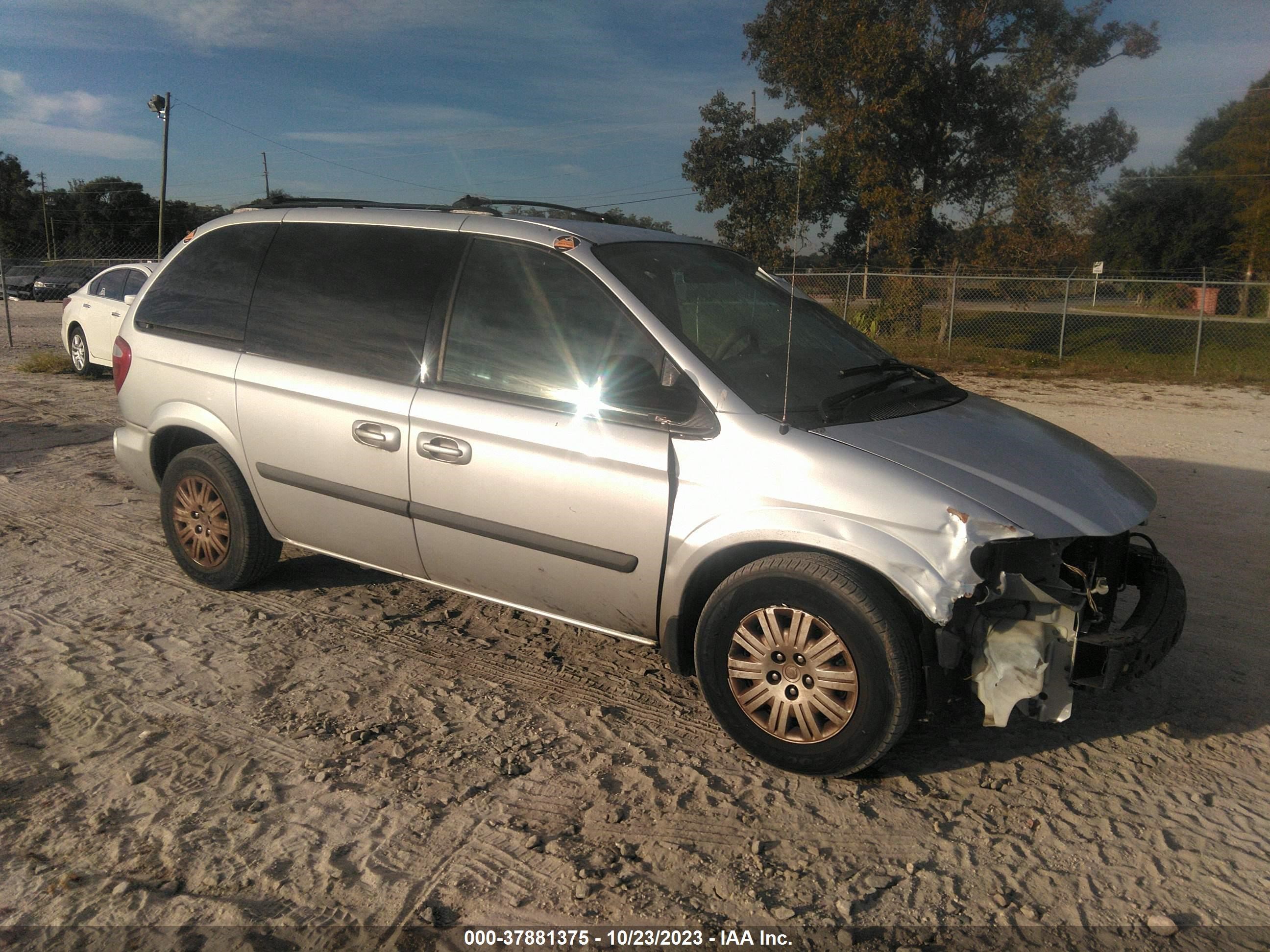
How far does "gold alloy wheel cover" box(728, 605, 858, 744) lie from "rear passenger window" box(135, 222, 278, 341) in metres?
3.04

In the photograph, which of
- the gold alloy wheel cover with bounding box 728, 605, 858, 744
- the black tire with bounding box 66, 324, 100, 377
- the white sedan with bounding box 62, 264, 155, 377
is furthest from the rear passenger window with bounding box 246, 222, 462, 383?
the black tire with bounding box 66, 324, 100, 377

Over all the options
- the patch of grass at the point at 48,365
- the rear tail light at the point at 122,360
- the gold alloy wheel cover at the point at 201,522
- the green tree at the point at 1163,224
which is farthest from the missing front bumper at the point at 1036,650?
the green tree at the point at 1163,224

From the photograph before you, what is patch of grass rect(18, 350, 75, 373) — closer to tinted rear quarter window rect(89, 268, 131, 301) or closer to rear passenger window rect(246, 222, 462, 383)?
tinted rear quarter window rect(89, 268, 131, 301)

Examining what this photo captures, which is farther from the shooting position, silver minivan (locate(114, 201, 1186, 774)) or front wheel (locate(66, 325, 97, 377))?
front wheel (locate(66, 325, 97, 377))

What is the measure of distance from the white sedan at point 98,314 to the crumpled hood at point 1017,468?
1139 centimetres

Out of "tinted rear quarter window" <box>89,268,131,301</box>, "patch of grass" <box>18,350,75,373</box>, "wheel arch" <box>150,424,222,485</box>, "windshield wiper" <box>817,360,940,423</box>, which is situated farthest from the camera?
"patch of grass" <box>18,350,75,373</box>

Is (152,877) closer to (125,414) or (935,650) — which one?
(935,650)

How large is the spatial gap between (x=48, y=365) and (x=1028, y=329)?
70.2 ft

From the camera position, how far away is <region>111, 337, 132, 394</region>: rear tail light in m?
5.10

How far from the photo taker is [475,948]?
253 centimetres

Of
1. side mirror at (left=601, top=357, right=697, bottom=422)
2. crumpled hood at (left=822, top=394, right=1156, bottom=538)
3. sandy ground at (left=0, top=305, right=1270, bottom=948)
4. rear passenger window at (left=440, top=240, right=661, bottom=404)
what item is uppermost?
rear passenger window at (left=440, top=240, right=661, bottom=404)

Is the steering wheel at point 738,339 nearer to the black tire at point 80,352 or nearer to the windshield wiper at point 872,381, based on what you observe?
the windshield wiper at point 872,381

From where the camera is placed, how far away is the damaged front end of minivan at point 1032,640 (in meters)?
3.12

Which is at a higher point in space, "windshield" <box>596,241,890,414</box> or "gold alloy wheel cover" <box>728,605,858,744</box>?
"windshield" <box>596,241,890,414</box>
